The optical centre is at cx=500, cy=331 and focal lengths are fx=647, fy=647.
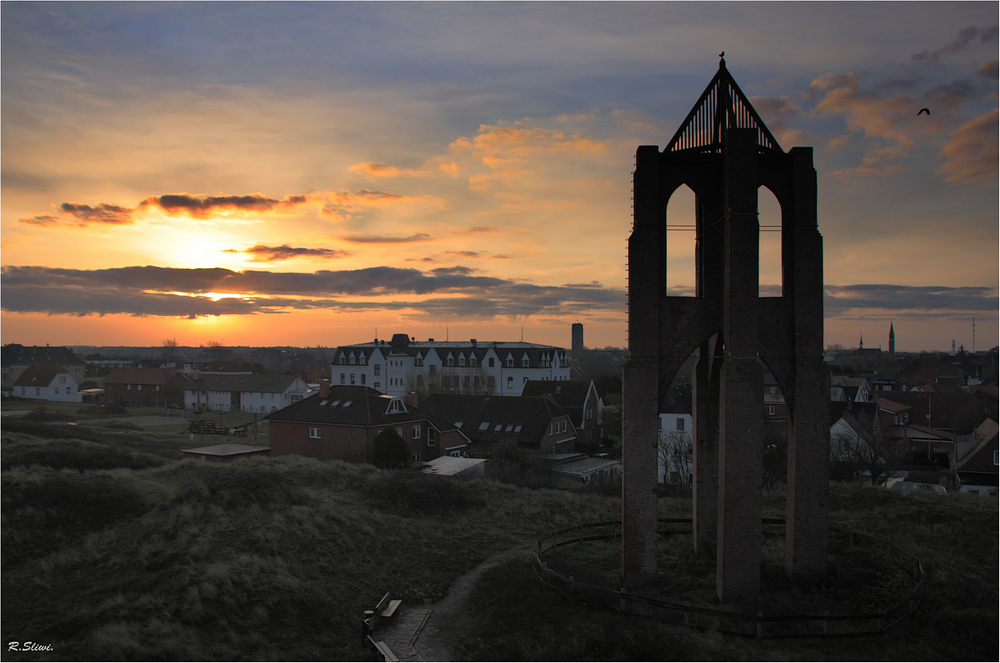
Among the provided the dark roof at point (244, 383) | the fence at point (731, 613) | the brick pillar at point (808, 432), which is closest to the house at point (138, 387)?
the dark roof at point (244, 383)

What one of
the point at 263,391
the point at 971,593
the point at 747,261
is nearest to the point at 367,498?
the point at 747,261

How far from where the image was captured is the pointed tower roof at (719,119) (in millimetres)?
16844

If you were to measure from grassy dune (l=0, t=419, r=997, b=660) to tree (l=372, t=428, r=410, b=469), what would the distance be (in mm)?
7768

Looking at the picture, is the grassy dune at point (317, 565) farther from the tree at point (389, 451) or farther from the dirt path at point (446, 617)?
the tree at point (389, 451)

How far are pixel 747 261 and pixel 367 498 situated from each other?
732 inches

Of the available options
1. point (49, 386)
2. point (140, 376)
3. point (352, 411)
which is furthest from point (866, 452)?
point (49, 386)

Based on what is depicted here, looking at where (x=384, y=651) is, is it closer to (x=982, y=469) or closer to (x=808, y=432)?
(x=808, y=432)

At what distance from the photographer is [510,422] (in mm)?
52094

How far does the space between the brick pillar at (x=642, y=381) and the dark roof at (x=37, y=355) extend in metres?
123

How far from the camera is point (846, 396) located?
67250mm

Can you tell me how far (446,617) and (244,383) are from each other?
3142 inches

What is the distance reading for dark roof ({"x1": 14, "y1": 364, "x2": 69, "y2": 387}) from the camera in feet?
302

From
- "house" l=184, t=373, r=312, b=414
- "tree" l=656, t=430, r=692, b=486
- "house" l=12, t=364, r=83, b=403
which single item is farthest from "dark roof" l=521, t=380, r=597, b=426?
"house" l=12, t=364, r=83, b=403

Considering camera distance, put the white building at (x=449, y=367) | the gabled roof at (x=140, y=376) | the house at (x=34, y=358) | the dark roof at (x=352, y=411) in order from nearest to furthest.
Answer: the dark roof at (x=352, y=411) < the white building at (x=449, y=367) < the gabled roof at (x=140, y=376) < the house at (x=34, y=358)
